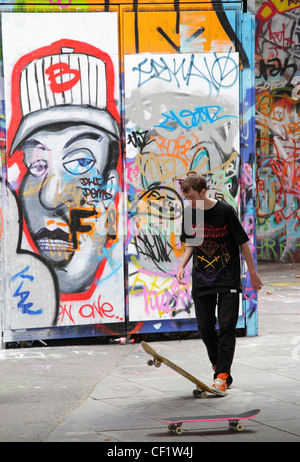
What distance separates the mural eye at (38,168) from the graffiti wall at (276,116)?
23.8ft

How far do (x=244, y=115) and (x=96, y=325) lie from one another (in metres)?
2.67

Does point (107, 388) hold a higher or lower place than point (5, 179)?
lower

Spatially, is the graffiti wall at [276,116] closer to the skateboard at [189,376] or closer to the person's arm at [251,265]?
the person's arm at [251,265]

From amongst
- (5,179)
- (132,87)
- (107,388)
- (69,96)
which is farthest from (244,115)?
(107,388)

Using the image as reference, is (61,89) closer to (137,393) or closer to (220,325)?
(220,325)

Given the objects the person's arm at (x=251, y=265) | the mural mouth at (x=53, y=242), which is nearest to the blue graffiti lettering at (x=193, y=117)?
the mural mouth at (x=53, y=242)

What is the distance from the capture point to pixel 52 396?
21.0 ft

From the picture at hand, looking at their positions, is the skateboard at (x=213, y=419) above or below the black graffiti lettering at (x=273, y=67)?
below

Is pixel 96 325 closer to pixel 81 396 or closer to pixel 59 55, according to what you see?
pixel 81 396

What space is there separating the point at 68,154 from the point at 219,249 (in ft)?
7.96

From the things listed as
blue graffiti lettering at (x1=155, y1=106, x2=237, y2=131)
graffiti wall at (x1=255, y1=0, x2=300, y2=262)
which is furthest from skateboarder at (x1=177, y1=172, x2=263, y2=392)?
graffiti wall at (x1=255, y1=0, x2=300, y2=262)

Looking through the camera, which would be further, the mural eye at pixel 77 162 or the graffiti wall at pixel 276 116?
the graffiti wall at pixel 276 116

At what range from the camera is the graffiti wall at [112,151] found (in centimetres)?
815
